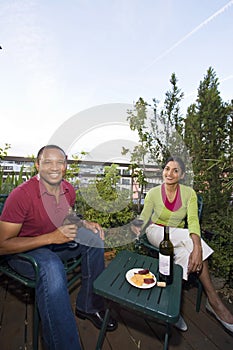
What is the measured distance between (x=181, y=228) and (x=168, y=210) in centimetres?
20

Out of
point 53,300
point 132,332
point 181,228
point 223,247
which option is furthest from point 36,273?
point 223,247

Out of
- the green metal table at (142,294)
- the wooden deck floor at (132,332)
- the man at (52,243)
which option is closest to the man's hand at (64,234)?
the man at (52,243)

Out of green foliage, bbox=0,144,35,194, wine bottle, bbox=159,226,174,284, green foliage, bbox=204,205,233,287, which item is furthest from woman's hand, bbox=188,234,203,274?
green foliage, bbox=0,144,35,194

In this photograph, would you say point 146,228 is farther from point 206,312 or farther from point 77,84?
point 77,84

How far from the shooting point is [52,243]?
1.11 meters

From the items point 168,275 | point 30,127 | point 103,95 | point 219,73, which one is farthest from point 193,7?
point 168,275

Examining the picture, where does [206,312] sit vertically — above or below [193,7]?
below

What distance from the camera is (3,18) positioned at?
2434 mm

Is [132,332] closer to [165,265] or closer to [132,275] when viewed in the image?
[132,275]

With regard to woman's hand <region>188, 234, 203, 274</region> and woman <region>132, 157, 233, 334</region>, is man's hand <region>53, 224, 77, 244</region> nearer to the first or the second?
woman <region>132, 157, 233, 334</region>

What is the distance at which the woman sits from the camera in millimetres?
1341

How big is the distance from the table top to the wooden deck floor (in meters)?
0.48

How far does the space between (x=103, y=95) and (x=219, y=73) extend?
1479 millimetres

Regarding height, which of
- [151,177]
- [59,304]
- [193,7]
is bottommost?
[59,304]
